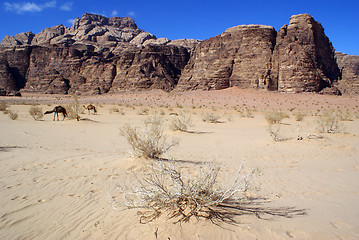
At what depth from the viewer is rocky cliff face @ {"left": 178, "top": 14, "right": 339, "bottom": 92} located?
131 feet

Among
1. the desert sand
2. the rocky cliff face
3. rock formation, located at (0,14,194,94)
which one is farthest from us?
rock formation, located at (0,14,194,94)

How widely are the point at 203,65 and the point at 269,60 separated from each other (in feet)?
45.8

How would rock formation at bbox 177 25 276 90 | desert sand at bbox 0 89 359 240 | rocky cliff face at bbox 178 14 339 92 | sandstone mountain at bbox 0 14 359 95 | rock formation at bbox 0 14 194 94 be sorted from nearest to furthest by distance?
desert sand at bbox 0 89 359 240 → rocky cliff face at bbox 178 14 339 92 → sandstone mountain at bbox 0 14 359 95 → rock formation at bbox 177 25 276 90 → rock formation at bbox 0 14 194 94

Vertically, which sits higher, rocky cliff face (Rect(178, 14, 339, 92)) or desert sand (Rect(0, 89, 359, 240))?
rocky cliff face (Rect(178, 14, 339, 92))

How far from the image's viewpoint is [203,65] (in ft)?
167

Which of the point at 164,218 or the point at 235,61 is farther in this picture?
the point at 235,61

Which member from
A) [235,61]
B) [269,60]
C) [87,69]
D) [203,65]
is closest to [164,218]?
[269,60]

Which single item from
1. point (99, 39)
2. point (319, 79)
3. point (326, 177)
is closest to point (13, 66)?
point (99, 39)

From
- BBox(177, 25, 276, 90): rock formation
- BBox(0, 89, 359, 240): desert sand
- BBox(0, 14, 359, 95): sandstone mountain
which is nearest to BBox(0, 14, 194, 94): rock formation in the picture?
BBox(0, 14, 359, 95): sandstone mountain

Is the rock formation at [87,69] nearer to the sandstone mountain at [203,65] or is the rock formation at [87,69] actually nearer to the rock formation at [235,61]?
the sandstone mountain at [203,65]

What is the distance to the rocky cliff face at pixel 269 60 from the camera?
39906mm

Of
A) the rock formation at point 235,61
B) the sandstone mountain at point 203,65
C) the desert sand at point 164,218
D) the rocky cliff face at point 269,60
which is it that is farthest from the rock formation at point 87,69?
the desert sand at point 164,218

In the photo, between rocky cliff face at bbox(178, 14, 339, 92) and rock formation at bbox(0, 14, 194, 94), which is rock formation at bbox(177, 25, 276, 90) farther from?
rock formation at bbox(0, 14, 194, 94)

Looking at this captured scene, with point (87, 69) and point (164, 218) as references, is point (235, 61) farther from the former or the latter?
point (164, 218)
